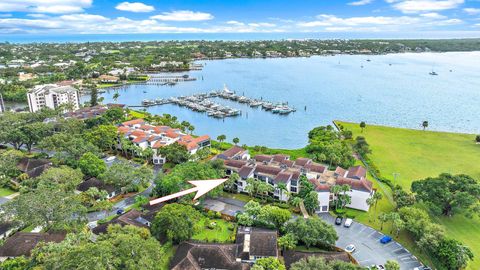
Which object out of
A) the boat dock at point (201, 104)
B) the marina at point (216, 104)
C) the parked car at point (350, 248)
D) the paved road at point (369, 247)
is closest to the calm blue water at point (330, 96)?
the marina at point (216, 104)

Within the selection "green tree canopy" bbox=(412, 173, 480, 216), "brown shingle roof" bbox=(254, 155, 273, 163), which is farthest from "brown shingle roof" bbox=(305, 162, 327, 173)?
"green tree canopy" bbox=(412, 173, 480, 216)

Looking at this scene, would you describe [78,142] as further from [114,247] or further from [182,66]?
[182,66]

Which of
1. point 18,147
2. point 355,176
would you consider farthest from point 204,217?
point 18,147

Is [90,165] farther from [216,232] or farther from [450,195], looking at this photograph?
[450,195]

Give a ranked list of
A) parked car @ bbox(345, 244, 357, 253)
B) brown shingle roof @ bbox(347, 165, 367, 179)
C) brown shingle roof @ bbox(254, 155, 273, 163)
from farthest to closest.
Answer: brown shingle roof @ bbox(254, 155, 273, 163)
brown shingle roof @ bbox(347, 165, 367, 179)
parked car @ bbox(345, 244, 357, 253)

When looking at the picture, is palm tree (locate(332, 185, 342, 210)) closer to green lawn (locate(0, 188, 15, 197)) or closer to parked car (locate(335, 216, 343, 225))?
parked car (locate(335, 216, 343, 225))
